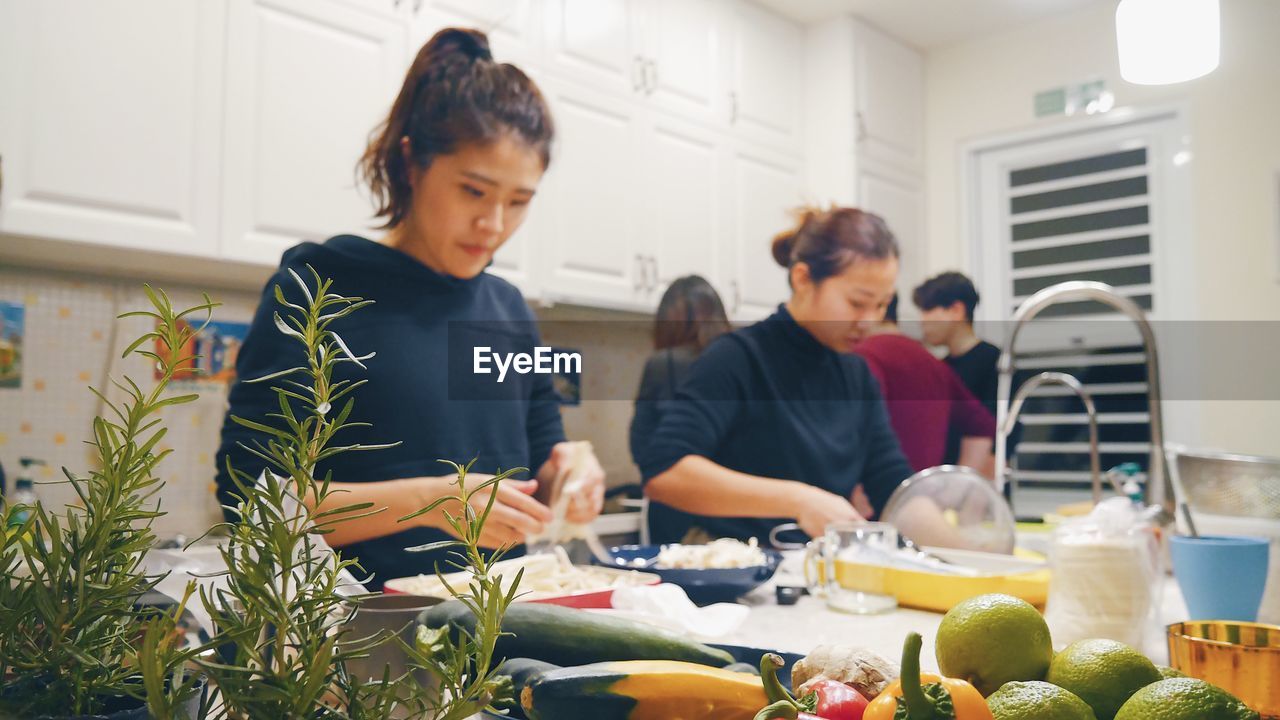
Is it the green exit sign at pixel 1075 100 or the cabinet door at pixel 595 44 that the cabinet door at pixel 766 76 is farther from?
the green exit sign at pixel 1075 100

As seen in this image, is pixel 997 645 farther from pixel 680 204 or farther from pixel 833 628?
pixel 680 204

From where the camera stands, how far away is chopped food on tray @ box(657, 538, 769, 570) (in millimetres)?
1117

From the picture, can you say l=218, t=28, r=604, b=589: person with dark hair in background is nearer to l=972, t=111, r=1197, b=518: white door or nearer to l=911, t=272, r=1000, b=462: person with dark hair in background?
l=911, t=272, r=1000, b=462: person with dark hair in background

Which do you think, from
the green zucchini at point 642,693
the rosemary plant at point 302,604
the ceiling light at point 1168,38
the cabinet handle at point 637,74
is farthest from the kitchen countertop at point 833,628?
the cabinet handle at point 637,74

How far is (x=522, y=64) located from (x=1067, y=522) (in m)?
1.97

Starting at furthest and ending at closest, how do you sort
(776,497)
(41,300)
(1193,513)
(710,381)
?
1. (41,300)
2. (710,381)
3. (776,497)
4. (1193,513)

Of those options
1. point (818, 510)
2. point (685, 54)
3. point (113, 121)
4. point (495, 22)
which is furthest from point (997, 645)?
point (685, 54)

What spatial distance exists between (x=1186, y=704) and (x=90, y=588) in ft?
1.41

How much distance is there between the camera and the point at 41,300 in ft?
6.44

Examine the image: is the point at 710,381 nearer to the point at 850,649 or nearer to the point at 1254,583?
the point at 1254,583

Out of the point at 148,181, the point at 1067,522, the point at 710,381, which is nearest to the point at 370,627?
the point at 1067,522

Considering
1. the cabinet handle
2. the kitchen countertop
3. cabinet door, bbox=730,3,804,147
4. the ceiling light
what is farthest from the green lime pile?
cabinet door, bbox=730,3,804,147

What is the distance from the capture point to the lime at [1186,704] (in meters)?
0.40

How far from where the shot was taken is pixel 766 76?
333cm
